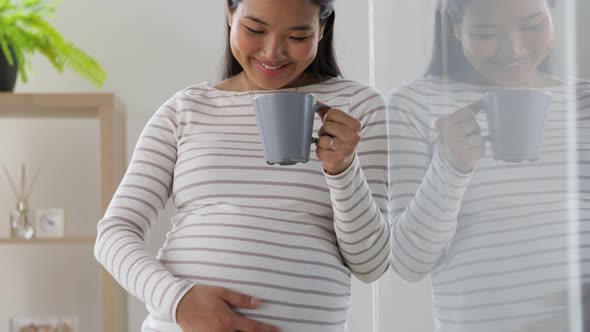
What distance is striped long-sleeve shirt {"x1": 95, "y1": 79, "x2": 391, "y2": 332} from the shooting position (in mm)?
998

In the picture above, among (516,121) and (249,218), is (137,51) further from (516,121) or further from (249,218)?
(516,121)

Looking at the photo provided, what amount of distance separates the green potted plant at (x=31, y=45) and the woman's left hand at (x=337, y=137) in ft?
4.95

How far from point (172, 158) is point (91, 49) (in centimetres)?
142

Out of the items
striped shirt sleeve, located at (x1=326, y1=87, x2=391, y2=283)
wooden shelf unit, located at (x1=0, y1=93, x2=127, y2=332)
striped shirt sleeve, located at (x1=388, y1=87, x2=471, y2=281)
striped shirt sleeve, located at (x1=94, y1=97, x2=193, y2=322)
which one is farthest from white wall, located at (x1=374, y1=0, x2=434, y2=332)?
wooden shelf unit, located at (x1=0, y1=93, x2=127, y2=332)

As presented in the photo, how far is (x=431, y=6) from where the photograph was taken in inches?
18.7

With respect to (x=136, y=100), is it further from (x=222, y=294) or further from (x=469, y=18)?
(x=469, y=18)

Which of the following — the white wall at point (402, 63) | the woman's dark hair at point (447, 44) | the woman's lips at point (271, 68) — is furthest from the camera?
the woman's lips at point (271, 68)

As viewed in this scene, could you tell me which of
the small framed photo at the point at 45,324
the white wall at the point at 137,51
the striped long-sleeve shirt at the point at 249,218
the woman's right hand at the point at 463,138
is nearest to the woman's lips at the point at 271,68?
the striped long-sleeve shirt at the point at 249,218

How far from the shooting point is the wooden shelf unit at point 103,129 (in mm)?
2146

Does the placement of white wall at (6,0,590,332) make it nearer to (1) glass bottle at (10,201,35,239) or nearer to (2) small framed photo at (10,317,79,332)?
(2) small framed photo at (10,317,79,332)

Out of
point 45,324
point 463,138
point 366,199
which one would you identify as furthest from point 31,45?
point 463,138

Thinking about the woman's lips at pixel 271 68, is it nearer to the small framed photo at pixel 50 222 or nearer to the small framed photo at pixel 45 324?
the small framed photo at pixel 50 222

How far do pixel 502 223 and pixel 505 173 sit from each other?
2cm

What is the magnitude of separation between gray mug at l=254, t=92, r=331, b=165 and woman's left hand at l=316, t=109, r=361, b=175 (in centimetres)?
3
